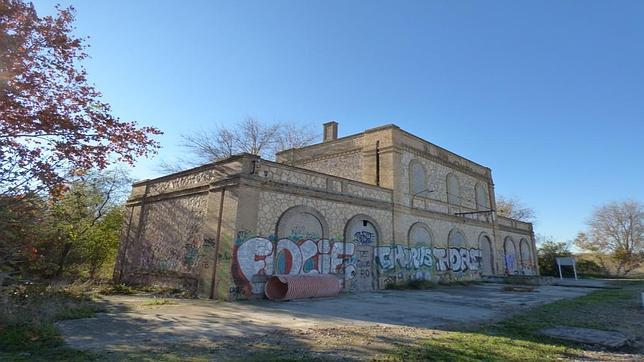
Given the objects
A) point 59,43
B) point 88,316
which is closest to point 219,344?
point 88,316

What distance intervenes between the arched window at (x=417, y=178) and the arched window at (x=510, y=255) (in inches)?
448

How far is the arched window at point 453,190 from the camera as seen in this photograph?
74.7ft

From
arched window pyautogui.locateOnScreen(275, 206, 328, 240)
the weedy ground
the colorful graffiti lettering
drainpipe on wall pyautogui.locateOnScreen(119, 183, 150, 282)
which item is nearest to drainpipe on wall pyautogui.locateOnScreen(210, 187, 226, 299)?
arched window pyautogui.locateOnScreen(275, 206, 328, 240)

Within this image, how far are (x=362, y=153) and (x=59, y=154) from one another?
13.9m

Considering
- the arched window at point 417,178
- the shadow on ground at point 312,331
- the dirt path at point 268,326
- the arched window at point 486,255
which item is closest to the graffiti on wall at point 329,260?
the dirt path at point 268,326

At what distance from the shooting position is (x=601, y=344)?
597 centimetres

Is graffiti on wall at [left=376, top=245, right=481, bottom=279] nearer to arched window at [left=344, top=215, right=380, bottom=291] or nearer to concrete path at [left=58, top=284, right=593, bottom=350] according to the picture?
arched window at [left=344, top=215, right=380, bottom=291]

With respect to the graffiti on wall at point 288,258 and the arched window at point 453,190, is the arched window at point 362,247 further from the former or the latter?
the arched window at point 453,190

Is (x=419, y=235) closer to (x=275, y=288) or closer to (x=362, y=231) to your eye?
(x=362, y=231)

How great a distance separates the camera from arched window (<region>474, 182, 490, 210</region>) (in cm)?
2591

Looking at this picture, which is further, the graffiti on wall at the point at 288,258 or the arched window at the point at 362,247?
the arched window at the point at 362,247

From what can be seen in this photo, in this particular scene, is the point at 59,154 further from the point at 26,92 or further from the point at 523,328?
the point at 523,328

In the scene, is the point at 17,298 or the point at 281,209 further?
the point at 281,209

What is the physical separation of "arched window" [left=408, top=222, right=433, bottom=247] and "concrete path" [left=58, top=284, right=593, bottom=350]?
6.91 m
